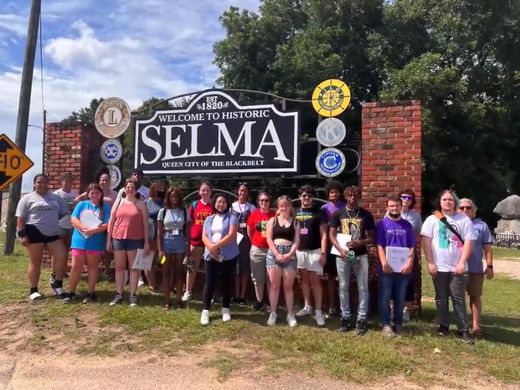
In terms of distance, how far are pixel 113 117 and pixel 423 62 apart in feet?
45.2

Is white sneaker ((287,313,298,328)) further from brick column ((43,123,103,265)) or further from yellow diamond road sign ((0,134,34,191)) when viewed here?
yellow diamond road sign ((0,134,34,191))

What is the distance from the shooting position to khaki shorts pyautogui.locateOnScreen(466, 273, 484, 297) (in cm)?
589

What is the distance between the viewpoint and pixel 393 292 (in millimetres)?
5715

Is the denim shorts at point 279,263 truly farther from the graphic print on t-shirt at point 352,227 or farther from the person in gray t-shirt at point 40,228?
the person in gray t-shirt at point 40,228

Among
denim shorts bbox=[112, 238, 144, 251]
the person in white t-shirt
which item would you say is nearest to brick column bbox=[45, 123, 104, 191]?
denim shorts bbox=[112, 238, 144, 251]

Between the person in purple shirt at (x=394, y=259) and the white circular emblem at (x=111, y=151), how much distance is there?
4804 mm

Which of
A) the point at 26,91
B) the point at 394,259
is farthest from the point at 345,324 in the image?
the point at 26,91

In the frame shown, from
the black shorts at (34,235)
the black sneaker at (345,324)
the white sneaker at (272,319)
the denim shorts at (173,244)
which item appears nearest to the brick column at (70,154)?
the black shorts at (34,235)

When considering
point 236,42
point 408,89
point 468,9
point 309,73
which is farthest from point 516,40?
point 236,42

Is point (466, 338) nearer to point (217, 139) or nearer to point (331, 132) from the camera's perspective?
point (331, 132)

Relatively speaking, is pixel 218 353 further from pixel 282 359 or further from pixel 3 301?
pixel 3 301

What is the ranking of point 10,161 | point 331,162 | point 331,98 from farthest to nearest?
point 10,161, point 331,98, point 331,162

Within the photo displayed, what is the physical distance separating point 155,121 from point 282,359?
A: 4.68m

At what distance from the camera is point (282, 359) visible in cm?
494
